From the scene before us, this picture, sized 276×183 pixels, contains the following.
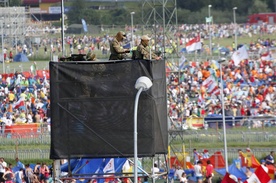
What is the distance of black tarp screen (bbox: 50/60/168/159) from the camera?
17.4 metres

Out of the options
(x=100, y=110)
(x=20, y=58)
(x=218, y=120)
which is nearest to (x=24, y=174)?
(x=218, y=120)

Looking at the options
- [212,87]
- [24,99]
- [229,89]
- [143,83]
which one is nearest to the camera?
[143,83]

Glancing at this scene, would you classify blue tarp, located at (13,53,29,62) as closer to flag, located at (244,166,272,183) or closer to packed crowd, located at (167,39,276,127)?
packed crowd, located at (167,39,276,127)

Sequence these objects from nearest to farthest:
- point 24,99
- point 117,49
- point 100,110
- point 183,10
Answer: point 100,110 → point 117,49 → point 24,99 → point 183,10

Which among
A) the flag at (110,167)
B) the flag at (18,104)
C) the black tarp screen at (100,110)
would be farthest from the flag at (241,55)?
the black tarp screen at (100,110)

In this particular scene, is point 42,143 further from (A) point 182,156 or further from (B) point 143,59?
(B) point 143,59

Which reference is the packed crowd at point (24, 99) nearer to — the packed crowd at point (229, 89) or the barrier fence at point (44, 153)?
the barrier fence at point (44, 153)

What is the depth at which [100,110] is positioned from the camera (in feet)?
57.3

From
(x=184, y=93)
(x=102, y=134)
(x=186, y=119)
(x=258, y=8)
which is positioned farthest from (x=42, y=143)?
(x=258, y=8)

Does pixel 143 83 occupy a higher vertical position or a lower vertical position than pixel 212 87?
lower

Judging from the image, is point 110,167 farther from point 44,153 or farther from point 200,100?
point 200,100

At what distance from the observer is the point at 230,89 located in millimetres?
54781

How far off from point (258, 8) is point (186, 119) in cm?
5300

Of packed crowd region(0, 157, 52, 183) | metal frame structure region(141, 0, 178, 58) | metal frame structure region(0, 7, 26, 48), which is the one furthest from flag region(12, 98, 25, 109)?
packed crowd region(0, 157, 52, 183)
